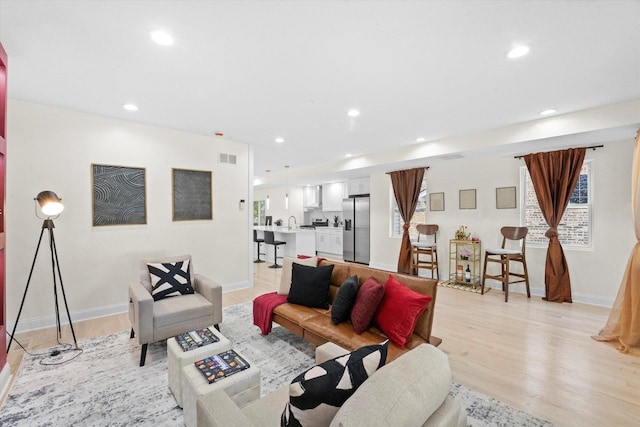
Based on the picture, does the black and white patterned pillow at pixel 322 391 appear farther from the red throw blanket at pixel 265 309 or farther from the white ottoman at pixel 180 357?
the red throw blanket at pixel 265 309

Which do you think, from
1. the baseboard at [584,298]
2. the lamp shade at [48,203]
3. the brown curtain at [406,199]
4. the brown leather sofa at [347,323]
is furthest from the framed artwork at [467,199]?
the lamp shade at [48,203]

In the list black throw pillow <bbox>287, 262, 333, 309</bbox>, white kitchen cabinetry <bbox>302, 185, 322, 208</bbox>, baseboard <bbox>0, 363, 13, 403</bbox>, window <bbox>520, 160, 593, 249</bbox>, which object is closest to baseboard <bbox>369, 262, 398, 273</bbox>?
window <bbox>520, 160, 593, 249</bbox>

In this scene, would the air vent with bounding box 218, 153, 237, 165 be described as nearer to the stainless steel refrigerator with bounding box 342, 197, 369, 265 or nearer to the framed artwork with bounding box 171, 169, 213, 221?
the framed artwork with bounding box 171, 169, 213, 221

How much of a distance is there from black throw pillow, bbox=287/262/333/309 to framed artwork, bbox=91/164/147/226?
8.42 ft

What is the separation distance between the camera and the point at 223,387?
1.61m

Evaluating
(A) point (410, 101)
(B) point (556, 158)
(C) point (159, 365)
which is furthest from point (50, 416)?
(B) point (556, 158)

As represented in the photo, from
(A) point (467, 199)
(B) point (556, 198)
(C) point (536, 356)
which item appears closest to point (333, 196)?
(A) point (467, 199)

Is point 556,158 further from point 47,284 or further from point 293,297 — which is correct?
point 47,284

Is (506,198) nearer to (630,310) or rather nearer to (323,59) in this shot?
(630,310)

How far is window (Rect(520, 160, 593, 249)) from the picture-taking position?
13.9 feet

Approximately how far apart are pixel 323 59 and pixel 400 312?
2152 millimetres

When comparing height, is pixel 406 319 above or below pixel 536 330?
above

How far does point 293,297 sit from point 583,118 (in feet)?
13.5

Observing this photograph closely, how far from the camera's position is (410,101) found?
325 centimetres
